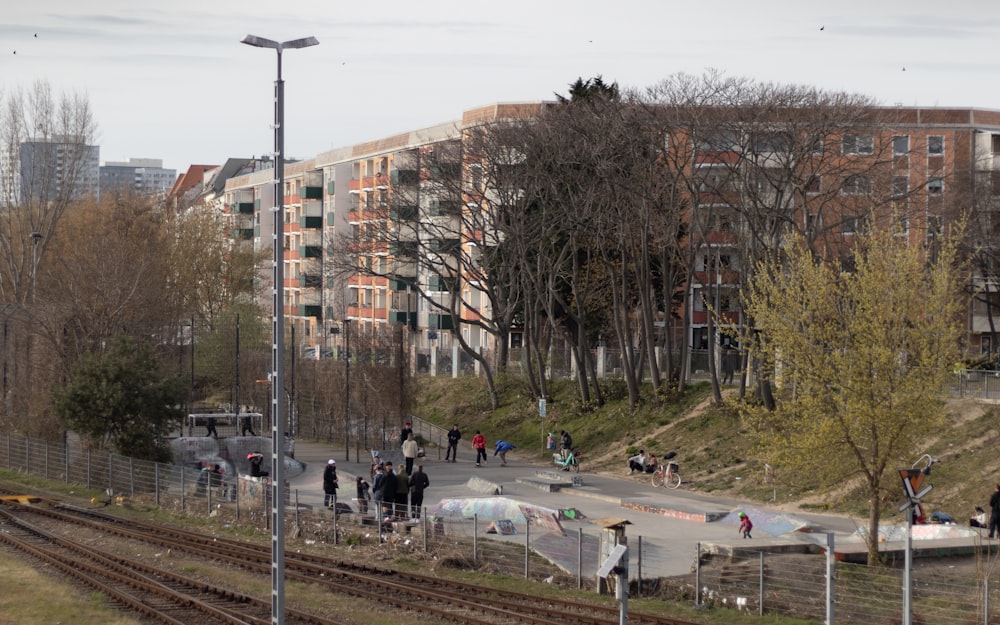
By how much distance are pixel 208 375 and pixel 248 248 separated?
71.5 feet

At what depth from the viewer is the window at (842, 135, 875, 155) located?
4388cm

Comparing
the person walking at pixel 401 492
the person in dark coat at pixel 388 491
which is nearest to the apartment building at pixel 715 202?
the person walking at pixel 401 492

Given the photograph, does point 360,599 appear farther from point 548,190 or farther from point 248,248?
point 248,248

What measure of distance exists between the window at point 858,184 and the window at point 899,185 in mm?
1222

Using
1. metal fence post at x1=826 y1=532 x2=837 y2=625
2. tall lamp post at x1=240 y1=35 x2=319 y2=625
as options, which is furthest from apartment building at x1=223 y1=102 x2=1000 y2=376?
tall lamp post at x1=240 y1=35 x2=319 y2=625

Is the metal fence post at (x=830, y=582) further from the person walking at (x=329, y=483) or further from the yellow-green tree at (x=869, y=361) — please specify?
the person walking at (x=329, y=483)

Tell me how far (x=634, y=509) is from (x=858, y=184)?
1553cm

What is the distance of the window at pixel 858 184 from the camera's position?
42.4m

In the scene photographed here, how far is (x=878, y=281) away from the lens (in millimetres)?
24953

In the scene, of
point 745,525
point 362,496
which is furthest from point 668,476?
point 362,496

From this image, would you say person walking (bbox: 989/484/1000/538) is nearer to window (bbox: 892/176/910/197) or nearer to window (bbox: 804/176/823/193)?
window (bbox: 892/176/910/197)

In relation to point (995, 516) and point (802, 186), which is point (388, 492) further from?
point (802, 186)

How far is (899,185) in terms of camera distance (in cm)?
4466

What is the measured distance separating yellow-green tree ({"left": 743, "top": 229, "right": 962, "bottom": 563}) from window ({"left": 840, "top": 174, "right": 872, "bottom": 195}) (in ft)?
54.9
